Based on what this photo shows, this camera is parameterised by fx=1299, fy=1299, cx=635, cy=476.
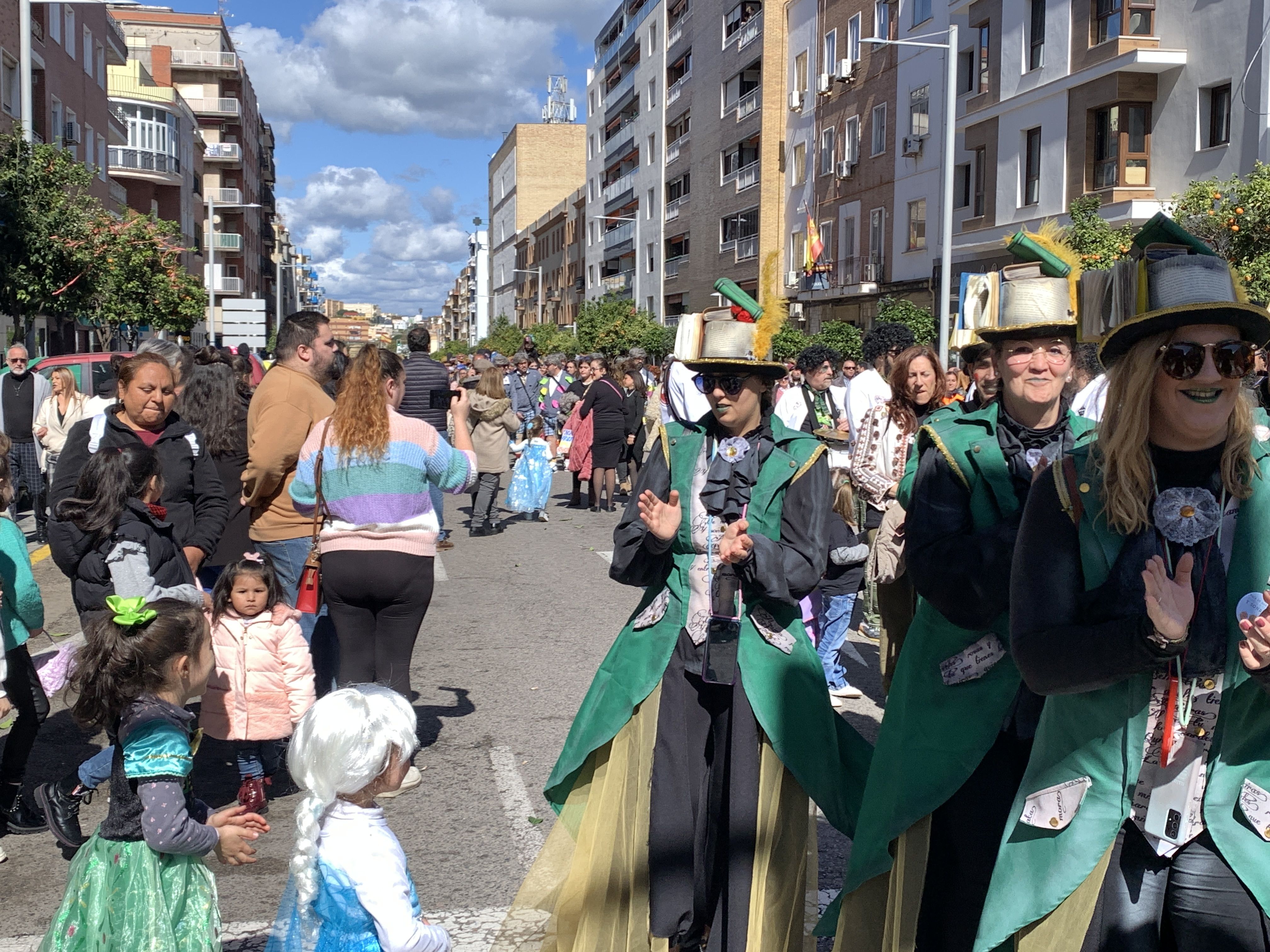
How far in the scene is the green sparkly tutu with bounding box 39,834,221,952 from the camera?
331cm

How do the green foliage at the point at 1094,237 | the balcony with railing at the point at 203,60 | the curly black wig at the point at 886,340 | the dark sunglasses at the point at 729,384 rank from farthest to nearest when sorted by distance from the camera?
the balcony with railing at the point at 203,60
the green foliage at the point at 1094,237
the curly black wig at the point at 886,340
the dark sunglasses at the point at 729,384

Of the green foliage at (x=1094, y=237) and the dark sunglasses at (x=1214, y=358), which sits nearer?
the dark sunglasses at (x=1214, y=358)

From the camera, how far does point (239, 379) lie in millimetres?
8500

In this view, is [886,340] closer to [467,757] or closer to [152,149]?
[467,757]

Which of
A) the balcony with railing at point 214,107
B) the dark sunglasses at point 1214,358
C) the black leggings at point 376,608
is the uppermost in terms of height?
the balcony with railing at point 214,107

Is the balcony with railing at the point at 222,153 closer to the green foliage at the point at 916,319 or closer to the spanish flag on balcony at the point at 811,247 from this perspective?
the spanish flag on balcony at the point at 811,247

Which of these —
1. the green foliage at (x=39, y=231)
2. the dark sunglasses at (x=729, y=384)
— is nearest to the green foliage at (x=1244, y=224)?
the dark sunglasses at (x=729, y=384)

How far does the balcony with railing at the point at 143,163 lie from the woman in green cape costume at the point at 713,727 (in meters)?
59.2

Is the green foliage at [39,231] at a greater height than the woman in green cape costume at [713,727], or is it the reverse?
the green foliage at [39,231]


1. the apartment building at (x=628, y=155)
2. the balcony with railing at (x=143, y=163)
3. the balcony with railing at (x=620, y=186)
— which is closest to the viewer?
the balcony with railing at (x=143, y=163)

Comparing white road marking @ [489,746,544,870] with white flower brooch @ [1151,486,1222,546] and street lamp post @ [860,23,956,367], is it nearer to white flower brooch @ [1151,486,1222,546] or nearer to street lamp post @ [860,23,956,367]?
white flower brooch @ [1151,486,1222,546]

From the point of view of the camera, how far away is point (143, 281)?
98.2 ft

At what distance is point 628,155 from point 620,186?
5.84ft

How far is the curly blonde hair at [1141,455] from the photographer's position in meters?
2.48
